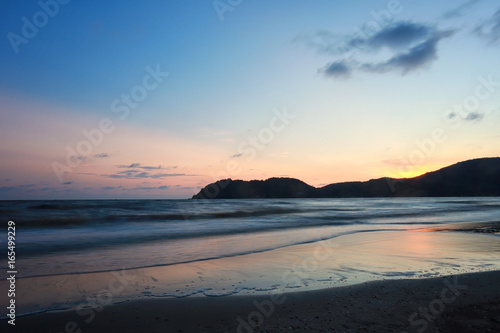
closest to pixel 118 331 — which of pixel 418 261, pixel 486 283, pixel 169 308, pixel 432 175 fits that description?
pixel 169 308

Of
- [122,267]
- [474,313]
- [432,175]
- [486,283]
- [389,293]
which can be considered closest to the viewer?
[474,313]

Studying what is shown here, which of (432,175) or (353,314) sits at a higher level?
(432,175)

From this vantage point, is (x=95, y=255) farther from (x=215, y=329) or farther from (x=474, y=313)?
(x=474, y=313)

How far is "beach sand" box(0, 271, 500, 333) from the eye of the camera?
148 inches

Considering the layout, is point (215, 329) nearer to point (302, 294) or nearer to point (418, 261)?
point (302, 294)

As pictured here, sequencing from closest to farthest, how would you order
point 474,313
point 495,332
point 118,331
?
point 495,332, point 118,331, point 474,313

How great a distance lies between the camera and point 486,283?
542 centimetres

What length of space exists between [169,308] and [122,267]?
365 cm

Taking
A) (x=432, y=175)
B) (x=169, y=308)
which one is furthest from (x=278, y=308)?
(x=432, y=175)

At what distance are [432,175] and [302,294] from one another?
17133 centimetres

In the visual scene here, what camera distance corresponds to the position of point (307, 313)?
4.16 m

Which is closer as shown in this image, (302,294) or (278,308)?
(278,308)

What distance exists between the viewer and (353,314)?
4.07 m

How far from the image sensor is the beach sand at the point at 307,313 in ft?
12.3
